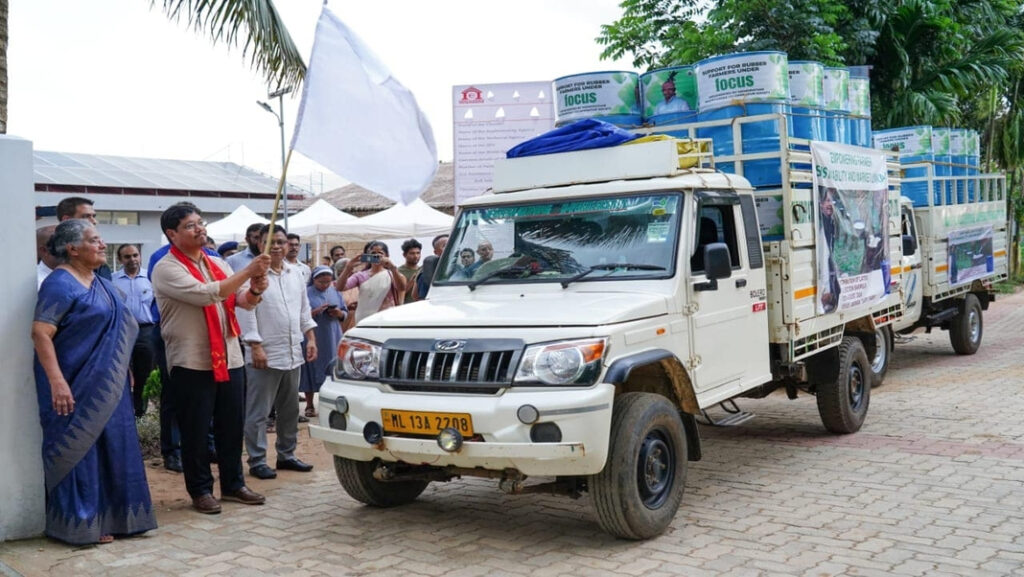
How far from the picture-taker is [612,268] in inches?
215

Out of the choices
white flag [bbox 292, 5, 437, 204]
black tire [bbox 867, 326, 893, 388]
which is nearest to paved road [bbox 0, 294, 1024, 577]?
white flag [bbox 292, 5, 437, 204]

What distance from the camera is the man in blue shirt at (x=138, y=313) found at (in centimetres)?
780

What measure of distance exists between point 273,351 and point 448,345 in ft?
7.47

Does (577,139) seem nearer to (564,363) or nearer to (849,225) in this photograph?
(564,363)

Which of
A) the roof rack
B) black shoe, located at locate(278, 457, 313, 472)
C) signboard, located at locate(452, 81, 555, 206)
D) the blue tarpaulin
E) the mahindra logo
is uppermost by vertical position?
signboard, located at locate(452, 81, 555, 206)

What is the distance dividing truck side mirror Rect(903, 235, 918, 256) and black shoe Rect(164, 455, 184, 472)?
8627 millimetres

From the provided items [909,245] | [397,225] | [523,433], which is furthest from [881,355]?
[397,225]

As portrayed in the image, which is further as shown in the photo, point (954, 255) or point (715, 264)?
point (954, 255)

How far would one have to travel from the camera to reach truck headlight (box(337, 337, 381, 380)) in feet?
16.8

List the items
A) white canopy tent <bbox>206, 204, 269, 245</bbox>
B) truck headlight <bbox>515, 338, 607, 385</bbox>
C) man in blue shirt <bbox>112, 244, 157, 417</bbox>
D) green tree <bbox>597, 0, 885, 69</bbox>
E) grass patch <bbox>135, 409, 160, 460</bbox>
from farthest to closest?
white canopy tent <bbox>206, 204, 269, 245</bbox> < green tree <bbox>597, 0, 885, 69</bbox> < man in blue shirt <bbox>112, 244, 157, 417</bbox> < grass patch <bbox>135, 409, 160, 460</bbox> < truck headlight <bbox>515, 338, 607, 385</bbox>

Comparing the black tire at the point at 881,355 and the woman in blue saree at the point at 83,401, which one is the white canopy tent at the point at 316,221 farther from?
the woman in blue saree at the point at 83,401

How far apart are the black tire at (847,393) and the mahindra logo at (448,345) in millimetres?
3980

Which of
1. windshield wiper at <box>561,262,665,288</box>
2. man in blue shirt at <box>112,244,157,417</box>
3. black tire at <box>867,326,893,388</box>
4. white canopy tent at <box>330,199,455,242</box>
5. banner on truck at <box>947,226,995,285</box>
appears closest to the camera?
windshield wiper at <box>561,262,665,288</box>

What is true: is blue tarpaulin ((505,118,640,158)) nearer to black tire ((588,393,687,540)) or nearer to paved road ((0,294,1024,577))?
black tire ((588,393,687,540))
